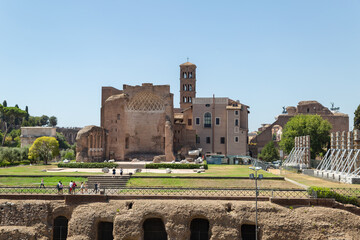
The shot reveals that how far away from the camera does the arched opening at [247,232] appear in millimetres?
25922

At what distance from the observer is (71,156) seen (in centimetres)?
6769

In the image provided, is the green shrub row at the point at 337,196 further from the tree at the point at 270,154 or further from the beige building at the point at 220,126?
the beige building at the point at 220,126

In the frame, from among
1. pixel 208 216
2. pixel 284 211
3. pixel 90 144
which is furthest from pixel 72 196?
pixel 90 144

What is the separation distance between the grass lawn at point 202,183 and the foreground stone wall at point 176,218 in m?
6.77

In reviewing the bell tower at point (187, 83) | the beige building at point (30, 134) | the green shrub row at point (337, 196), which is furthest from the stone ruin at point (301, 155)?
the beige building at point (30, 134)

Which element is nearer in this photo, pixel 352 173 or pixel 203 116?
pixel 352 173

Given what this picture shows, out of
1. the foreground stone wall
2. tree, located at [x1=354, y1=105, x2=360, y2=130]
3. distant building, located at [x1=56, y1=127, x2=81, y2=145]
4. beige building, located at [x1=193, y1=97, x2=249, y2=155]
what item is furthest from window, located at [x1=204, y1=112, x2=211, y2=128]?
distant building, located at [x1=56, y1=127, x2=81, y2=145]

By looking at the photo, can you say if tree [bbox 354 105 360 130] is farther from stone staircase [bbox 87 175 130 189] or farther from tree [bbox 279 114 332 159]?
stone staircase [bbox 87 175 130 189]

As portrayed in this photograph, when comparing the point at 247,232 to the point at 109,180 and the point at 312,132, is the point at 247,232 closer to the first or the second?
the point at 109,180

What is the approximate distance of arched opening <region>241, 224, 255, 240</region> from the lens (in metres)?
25.9

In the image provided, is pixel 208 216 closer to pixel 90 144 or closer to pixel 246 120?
pixel 90 144

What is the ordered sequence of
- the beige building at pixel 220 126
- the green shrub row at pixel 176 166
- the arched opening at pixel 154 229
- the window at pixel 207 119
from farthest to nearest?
the window at pixel 207 119, the beige building at pixel 220 126, the green shrub row at pixel 176 166, the arched opening at pixel 154 229

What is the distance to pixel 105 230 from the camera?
2688 cm

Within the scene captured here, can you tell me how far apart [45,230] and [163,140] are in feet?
117
